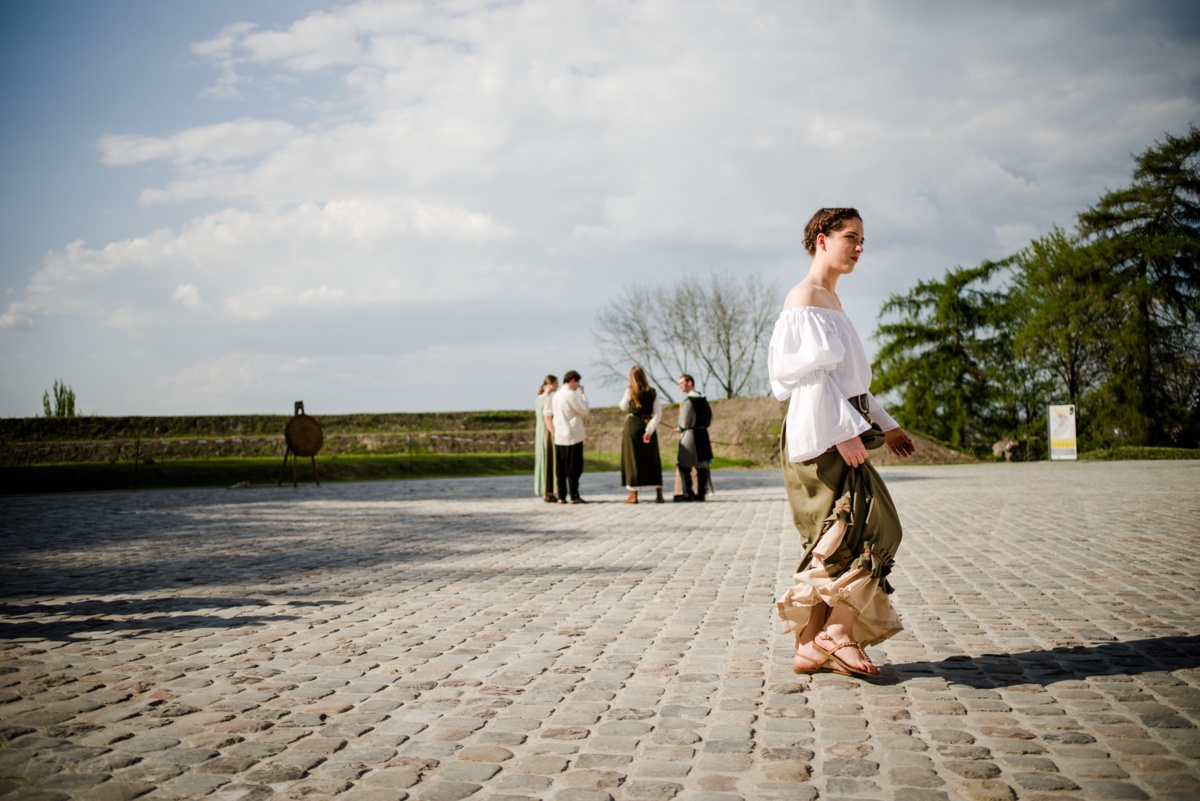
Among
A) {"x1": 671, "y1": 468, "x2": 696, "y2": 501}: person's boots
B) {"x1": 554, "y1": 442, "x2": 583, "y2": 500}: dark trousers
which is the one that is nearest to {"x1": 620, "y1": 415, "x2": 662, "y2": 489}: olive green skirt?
{"x1": 671, "y1": 468, "x2": 696, "y2": 501}: person's boots

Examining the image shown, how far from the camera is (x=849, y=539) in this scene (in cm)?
438

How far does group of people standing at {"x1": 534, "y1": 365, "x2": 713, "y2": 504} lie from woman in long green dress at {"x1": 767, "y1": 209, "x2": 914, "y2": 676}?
1119 centimetres

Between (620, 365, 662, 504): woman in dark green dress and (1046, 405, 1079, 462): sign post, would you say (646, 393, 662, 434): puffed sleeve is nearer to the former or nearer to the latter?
(620, 365, 662, 504): woman in dark green dress

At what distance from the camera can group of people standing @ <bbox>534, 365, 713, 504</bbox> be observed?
1608cm

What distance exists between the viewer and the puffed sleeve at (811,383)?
4.32 m

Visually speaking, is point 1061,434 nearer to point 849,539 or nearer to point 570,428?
point 570,428

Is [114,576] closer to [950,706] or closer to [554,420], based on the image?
[950,706]

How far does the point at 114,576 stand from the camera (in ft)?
27.5

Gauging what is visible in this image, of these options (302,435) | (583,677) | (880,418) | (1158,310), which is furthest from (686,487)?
(1158,310)

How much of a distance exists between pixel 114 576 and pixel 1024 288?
4038cm

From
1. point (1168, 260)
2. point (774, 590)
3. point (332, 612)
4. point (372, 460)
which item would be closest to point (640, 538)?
point (774, 590)

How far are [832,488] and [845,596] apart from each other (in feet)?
1.69

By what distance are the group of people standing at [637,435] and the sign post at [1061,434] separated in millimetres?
21345

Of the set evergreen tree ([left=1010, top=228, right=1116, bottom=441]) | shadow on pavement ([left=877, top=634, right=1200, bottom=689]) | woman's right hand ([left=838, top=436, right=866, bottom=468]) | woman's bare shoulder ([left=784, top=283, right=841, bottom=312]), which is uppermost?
evergreen tree ([left=1010, top=228, right=1116, bottom=441])
